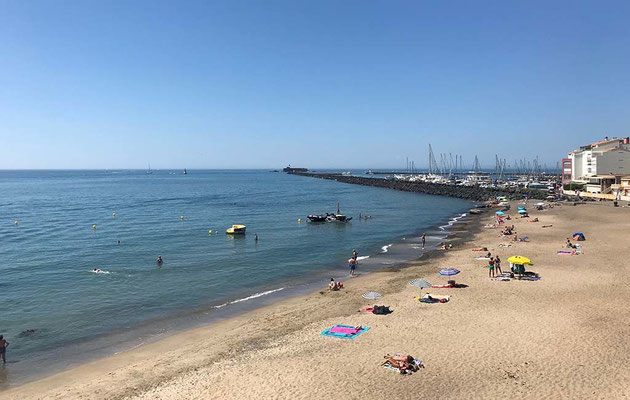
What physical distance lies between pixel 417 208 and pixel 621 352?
67.0 metres

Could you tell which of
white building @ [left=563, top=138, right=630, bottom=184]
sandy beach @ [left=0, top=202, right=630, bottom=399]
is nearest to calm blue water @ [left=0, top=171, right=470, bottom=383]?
sandy beach @ [left=0, top=202, right=630, bottom=399]

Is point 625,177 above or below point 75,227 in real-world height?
above

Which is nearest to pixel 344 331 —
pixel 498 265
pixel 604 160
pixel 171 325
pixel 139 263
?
pixel 171 325

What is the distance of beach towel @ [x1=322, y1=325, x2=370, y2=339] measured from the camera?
60.2 ft

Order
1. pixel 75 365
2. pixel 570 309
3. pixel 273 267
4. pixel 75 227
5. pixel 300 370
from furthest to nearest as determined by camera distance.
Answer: pixel 75 227
pixel 273 267
pixel 570 309
pixel 75 365
pixel 300 370

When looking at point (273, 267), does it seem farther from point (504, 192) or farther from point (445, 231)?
point (504, 192)

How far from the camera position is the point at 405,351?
1652 cm

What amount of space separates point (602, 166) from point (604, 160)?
4.12 feet

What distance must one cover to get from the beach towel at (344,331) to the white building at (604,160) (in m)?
78.9

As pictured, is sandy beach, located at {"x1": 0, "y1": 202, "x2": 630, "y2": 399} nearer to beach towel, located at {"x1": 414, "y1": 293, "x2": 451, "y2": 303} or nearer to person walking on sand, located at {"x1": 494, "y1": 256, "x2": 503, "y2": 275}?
beach towel, located at {"x1": 414, "y1": 293, "x2": 451, "y2": 303}

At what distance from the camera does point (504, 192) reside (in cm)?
10725

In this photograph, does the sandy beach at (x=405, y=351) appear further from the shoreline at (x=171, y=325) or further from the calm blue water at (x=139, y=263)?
the calm blue water at (x=139, y=263)

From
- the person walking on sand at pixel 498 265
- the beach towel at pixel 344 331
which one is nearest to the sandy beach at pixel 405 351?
the beach towel at pixel 344 331

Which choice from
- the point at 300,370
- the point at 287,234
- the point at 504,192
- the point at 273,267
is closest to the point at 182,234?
the point at 287,234
